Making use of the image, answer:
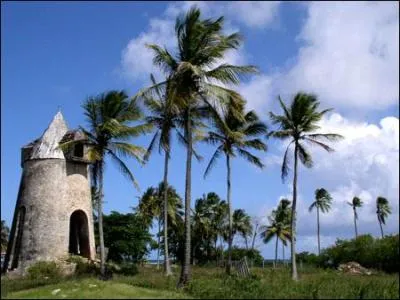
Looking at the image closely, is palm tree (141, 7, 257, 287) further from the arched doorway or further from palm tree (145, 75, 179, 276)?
the arched doorway

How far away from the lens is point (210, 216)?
2739 inches

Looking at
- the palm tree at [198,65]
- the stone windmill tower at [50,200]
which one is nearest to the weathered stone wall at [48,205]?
the stone windmill tower at [50,200]

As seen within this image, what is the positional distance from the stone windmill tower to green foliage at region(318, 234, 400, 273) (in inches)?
873

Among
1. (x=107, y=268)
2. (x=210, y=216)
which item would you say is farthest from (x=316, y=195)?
(x=107, y=268)

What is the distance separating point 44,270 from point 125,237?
28694 millimetres

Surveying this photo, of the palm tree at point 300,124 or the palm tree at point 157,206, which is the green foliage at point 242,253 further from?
the palm tree at point 300,124

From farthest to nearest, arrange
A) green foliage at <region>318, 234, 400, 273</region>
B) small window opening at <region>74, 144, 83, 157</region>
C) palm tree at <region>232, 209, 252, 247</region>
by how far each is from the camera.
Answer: palm tree at <region>232, 209, 252, 247</region>
green foliage at <region>318, 234, 400, 273</region>
small window opening at <region>74, 144, 83, 157</region>

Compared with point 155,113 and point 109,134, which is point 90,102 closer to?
point 109,134

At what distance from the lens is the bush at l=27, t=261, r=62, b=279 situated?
92.9 ft

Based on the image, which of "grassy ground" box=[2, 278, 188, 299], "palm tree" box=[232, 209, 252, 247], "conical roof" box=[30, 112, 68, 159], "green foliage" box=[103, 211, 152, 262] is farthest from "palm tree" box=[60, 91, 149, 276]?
"palm tree" box=[232, 209, 252, 247]

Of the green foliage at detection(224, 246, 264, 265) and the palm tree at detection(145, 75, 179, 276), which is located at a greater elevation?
the palm tree at detection(145, 75, 179, 276)

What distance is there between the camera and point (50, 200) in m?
31.2

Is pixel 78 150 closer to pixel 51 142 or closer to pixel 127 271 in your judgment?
pixel 51 142

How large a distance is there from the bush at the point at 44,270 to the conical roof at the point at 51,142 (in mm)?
6044
